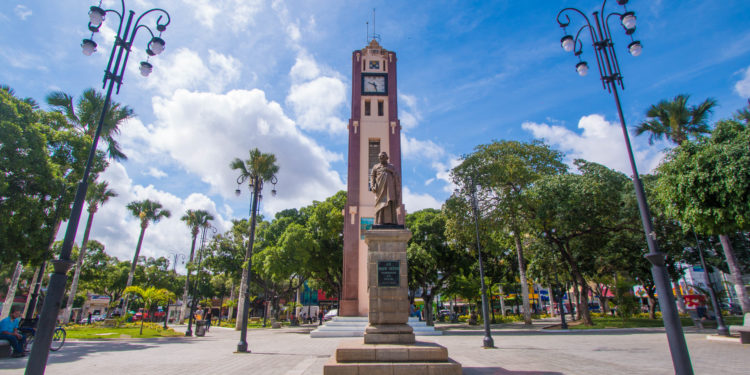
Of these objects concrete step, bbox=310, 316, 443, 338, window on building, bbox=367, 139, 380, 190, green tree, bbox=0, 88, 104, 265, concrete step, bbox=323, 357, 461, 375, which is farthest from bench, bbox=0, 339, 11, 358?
window on building, bbox=367, 139, 380, 190

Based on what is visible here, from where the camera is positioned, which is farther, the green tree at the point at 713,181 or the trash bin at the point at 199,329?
the trash bin at the point at 199,329

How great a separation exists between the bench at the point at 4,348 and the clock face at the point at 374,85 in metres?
24.4

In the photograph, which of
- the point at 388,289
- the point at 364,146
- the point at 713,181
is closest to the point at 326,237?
the point at 364,146

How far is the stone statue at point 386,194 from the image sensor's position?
9.02m

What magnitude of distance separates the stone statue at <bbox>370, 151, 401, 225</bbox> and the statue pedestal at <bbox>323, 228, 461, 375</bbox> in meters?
0.54

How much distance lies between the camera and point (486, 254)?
34406 millimetres

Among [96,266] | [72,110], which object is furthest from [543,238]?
[96,266]

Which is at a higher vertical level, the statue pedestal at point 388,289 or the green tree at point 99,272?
the green tree at point 99,272

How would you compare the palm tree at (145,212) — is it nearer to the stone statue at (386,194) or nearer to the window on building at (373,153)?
the window on building at (373,153)

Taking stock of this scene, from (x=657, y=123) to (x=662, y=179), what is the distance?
1045 centimetres

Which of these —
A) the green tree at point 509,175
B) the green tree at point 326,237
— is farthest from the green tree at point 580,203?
the green tree at point 326,237

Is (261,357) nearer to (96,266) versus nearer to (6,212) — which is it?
(6,212)

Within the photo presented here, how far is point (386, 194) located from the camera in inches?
362

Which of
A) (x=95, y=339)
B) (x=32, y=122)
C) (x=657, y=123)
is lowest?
(x=95, y=339)
